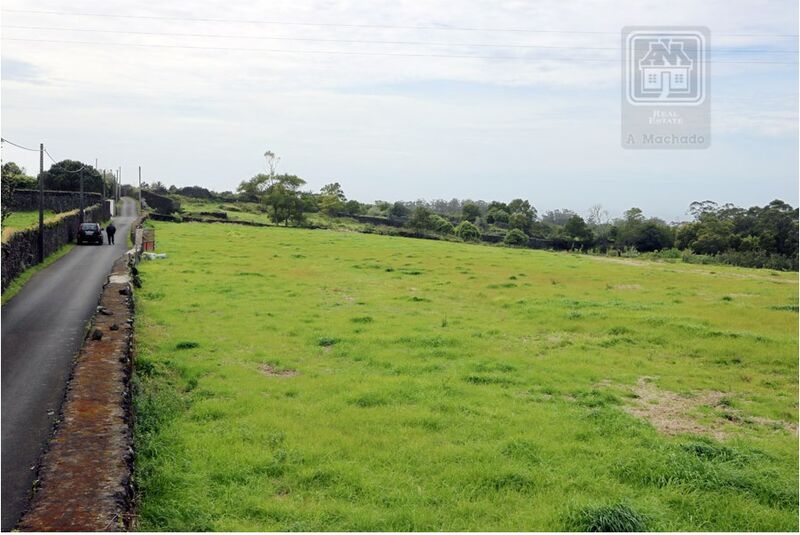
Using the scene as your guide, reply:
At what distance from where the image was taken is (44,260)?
30.0 metres

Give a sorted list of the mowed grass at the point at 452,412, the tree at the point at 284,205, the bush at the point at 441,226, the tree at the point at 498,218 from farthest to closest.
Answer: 1. the tree at the point at 498,218
2. the bush at the point at 441,226
3. the tree at the point at 284,205
4. the mowed grass at the point at 452,412

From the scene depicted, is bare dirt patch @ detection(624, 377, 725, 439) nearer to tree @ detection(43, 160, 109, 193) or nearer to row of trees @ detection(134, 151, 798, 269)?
row of trees @ detection(134, 151, 798, 269)

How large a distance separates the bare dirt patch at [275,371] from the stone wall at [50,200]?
3952 cm

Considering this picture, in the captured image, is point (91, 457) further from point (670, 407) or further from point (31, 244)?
point (31, 244)

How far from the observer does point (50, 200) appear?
57.4 meters

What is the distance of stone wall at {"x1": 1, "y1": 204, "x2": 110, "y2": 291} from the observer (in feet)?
75.9

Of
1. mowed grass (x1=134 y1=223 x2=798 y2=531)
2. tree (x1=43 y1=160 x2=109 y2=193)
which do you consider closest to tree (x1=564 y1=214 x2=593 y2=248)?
mowed grass (x1=134 y1=223 x2=798 y2=531)

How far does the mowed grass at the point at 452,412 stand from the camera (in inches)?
292

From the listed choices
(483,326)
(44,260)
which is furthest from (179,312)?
(44,260)

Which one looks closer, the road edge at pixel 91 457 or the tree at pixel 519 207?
the road edge at pixel 91 457

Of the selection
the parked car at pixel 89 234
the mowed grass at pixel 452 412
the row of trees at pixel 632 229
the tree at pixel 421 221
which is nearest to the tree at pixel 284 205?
the row of trees at pixel 632 229

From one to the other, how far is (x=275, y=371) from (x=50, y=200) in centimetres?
5288

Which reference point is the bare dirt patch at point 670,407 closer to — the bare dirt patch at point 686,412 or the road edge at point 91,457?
the bare dirt patch at point 686,412

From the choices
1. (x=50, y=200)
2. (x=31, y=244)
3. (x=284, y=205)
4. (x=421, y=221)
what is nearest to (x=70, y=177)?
(x=50, y=200)
